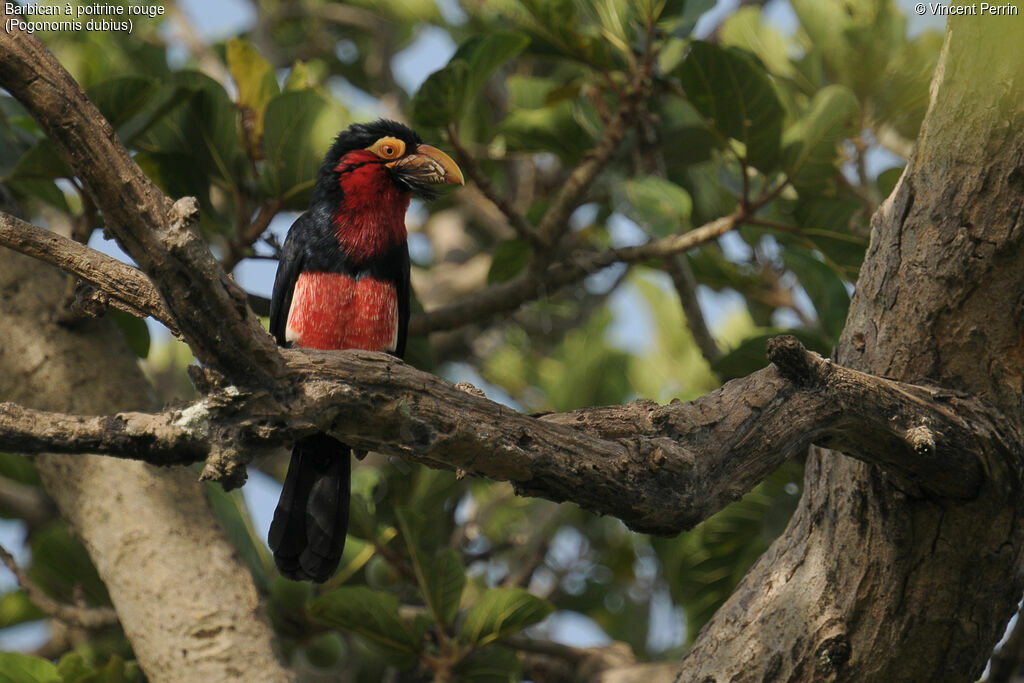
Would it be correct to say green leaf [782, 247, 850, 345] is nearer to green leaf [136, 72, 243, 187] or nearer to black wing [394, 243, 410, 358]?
black wing [394, 243, 410, 358]

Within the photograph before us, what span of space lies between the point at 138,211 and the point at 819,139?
2568 mm

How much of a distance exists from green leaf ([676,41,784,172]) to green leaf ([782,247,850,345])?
43 cm

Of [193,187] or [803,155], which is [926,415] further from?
[193,187]

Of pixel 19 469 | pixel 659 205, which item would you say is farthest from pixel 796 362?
pixel 19 469

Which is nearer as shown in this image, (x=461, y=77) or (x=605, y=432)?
(x=605, y=432)

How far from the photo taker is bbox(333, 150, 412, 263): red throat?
3660 millimetres

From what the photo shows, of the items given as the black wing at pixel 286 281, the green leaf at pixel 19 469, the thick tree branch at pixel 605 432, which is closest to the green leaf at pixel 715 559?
the thick tree branch at pixel 605 432

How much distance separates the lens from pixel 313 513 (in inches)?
125

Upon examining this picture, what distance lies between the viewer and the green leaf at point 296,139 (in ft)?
12.2

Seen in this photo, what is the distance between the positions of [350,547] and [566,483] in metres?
2.18

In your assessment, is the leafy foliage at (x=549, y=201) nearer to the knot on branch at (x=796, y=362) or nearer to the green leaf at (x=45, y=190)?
the green leaf at (x=45, y=190)

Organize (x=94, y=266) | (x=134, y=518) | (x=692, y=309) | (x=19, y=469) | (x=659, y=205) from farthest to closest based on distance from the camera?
(x=692, y=309)
(x=19, y=469)
(x=659, y=205)
(x=134, y=518)
(x=94, y=266)

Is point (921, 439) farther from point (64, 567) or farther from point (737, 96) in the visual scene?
point (64, 567)

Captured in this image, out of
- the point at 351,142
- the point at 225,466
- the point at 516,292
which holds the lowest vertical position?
the point at 225,466
